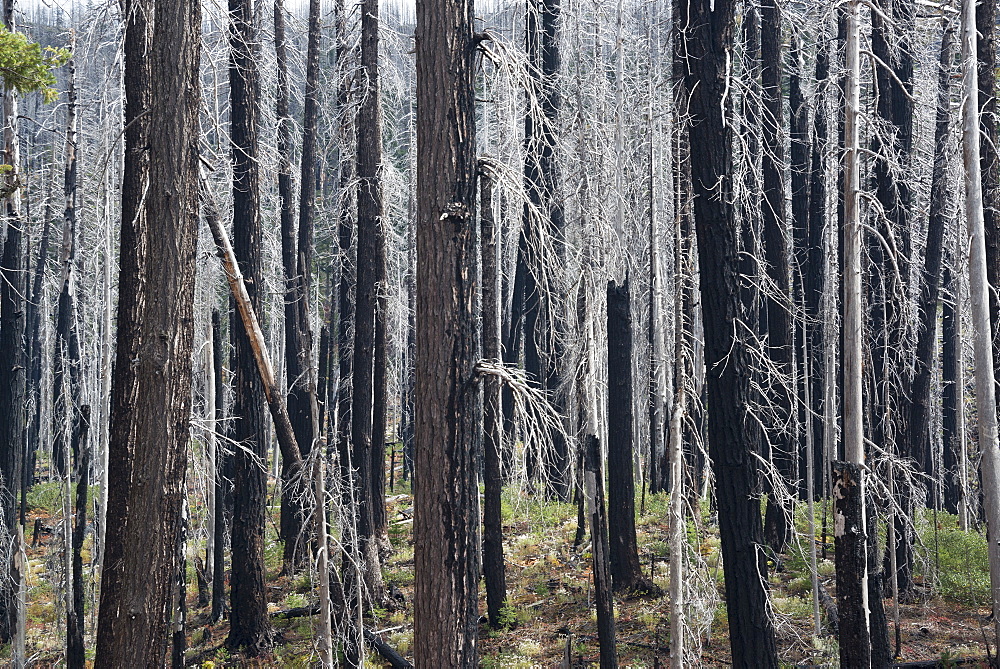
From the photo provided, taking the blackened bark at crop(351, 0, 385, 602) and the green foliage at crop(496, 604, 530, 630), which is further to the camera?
the blackened bark at crop(351, 0, 385, 602)

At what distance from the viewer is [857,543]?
6344mm

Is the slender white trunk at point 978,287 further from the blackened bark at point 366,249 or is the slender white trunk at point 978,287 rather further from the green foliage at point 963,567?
the blackened bark at point 366,249

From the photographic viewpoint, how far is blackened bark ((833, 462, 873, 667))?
20.7ft

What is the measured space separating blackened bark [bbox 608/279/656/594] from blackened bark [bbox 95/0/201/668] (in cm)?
674

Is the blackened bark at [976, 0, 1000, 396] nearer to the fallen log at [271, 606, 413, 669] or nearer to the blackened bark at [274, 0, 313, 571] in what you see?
the fallen log at [271, 606, 413, 669]

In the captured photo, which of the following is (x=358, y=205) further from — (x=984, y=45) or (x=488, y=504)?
(x=984, y=45)

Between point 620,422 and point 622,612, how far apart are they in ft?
9.40

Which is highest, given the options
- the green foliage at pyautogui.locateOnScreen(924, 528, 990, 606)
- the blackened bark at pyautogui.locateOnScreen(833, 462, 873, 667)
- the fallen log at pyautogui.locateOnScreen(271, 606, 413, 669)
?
the blackened bark at pyautogui.locateOnScreen(833, 462, 873, 667)

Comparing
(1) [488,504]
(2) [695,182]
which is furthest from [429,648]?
(1) [488,504]

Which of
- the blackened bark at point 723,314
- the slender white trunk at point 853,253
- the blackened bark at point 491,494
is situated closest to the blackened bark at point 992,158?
the slender white trunk at point 853,253

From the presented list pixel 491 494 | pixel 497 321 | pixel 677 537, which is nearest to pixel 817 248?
pixel 497 321

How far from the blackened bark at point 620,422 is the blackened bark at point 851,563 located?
4.83 m

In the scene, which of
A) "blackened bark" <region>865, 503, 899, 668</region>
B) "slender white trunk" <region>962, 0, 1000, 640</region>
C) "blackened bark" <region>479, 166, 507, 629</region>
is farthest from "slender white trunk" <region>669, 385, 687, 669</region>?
"blackened bark" <region>479, 166, 507, 629</region>

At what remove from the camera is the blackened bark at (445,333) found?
5.11 metres
